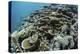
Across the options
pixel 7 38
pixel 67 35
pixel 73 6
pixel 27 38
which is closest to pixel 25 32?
pixel 27 38

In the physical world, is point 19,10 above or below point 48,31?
above

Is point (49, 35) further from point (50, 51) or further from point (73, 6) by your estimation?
point (73, 6)

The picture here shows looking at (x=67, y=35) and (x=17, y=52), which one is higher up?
(x=67, y=35)

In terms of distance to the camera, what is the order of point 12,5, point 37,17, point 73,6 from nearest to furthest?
point 12,5 < point 37,17 < point 73,6
